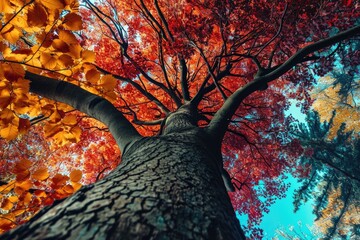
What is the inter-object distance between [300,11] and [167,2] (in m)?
4.56

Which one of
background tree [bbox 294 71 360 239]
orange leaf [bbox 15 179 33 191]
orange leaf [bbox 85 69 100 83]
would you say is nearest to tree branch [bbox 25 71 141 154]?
orange leaf [bbox 85 69 100 83]

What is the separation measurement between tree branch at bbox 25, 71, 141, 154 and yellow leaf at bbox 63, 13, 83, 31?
28.1 inches

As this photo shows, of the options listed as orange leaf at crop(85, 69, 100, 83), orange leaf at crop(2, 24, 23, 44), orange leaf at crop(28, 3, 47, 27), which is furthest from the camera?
orange leaf at crop(85, 69, 100, 83)

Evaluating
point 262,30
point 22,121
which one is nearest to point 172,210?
point 22,121

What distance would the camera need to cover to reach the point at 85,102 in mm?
2248

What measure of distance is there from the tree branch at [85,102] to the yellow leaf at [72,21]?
28.1 inches

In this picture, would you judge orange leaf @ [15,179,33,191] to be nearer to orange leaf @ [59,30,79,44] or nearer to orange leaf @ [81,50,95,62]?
orange leaf @ [81,50,95,62]

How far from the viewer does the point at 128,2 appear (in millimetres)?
8648

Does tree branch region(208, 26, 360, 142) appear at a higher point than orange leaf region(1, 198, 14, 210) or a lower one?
higher

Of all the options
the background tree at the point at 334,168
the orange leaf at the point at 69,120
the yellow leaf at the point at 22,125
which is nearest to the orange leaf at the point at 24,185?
the yellow leaf at the point at 22,125

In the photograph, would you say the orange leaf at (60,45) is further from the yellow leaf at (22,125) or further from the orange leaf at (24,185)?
the orange leaf at (24,185)

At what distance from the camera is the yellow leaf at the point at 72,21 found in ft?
5.32

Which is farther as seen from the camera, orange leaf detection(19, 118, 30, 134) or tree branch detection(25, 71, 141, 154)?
tree branch detection(25, 71, 141, 154)

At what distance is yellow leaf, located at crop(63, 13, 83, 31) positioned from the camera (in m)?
1.62
